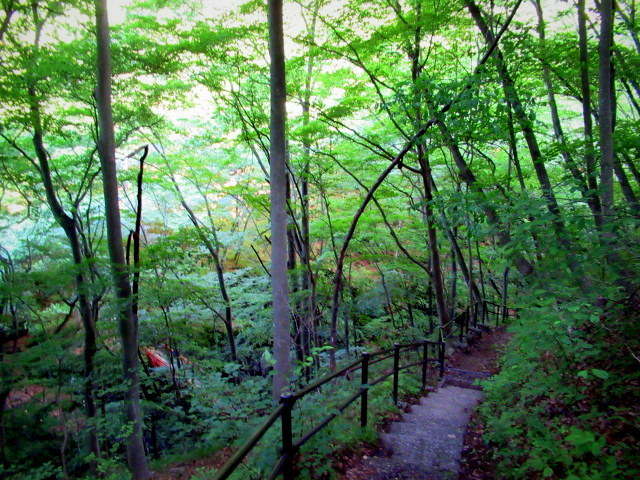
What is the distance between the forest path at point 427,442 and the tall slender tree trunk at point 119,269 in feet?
18.0

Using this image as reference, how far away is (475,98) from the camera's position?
12.9ft

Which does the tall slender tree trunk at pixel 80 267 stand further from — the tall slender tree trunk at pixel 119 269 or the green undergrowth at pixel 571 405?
the green undergrowth at pixel 571 405

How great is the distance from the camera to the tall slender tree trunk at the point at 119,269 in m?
7.07

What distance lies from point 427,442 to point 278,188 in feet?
13.9

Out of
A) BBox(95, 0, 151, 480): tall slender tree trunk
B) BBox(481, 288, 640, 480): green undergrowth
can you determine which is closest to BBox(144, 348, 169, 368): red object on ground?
BBox(95, 0, 151, 480): tall slender tree trunk

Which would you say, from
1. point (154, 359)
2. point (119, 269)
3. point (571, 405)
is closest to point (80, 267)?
point (119, 269)

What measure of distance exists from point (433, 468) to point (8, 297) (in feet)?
26.8

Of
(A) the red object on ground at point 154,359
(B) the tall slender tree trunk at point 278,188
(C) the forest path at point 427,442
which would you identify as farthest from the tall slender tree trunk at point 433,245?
(A) the red object on ground at point 154,359

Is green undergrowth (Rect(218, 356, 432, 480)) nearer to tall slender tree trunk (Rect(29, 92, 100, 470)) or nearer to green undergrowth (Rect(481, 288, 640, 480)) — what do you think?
green undergrowth (Rect(481, 288, 640, 480))

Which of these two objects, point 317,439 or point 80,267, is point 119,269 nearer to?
point 80,267

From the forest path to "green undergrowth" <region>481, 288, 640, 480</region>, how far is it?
1.51 ft

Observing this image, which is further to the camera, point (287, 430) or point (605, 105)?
point (605, 105)

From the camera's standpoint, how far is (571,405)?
149 inches

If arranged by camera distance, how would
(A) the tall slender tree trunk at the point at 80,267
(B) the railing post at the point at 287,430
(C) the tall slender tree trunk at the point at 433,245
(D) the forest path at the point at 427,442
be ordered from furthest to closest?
1. (C) the tall slender tree trunk at the point at 433,245
2. (A) the tall slender tree trunk at the point at 80,267
3. (D) the forest path at the point at 427,442
4. (B) the railing post at the point at 287,430
